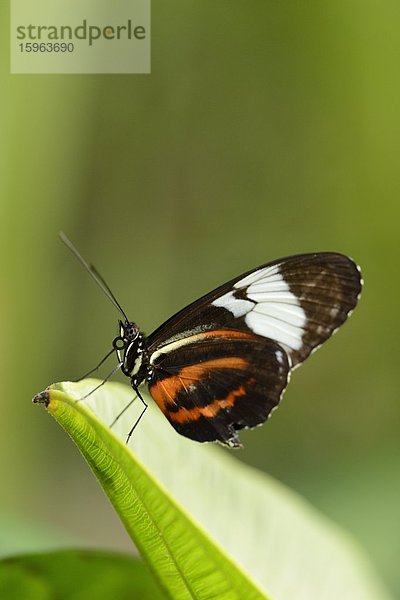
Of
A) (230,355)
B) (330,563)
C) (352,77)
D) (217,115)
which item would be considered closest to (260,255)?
(217,115)

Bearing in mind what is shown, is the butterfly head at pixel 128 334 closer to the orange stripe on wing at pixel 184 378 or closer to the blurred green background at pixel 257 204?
the orange stripe on wing at pixel 184 378

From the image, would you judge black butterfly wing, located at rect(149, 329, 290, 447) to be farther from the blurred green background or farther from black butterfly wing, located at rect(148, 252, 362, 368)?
the blurred green background

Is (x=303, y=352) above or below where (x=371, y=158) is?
below

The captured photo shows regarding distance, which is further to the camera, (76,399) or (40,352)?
(40,352)

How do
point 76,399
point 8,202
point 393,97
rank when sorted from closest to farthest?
1. point 76,399
2. point 8,202
3. point 393,97

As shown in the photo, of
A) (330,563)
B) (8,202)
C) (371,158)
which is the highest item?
(371,158)

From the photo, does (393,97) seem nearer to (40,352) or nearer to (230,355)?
(40,352)
